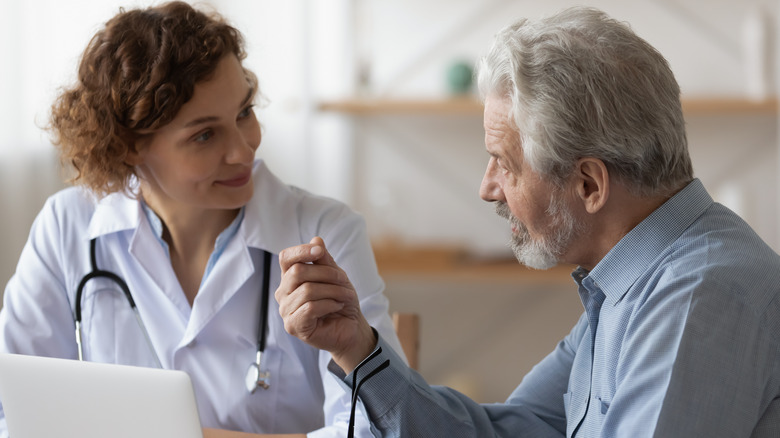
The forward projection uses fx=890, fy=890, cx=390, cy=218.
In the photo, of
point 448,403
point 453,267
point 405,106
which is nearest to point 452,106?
point 405,106

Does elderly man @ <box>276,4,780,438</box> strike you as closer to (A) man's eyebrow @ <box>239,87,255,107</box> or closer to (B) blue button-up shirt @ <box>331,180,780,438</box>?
(B) blue button-up shirt @ <box>331,180,780,438</box>

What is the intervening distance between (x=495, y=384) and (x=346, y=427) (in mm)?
2166

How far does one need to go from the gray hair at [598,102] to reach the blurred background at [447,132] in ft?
6.27

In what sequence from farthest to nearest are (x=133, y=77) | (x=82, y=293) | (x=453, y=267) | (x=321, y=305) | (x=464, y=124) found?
(x=464, y=124)
(x=453, y=267)
(x=82, y=293)
(x=133, y=77)
(x=321, y=305)

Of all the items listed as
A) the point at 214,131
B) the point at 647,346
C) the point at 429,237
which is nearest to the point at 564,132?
the point at 647,346

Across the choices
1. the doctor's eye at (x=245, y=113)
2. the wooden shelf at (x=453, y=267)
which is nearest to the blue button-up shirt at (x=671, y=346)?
the doctor's eye at (x=245, y=113)

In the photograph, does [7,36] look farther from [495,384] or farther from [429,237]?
[495,384]

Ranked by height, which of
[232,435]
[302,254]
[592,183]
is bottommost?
[232,435]

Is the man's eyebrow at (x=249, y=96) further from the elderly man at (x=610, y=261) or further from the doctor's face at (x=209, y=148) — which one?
the elderly man at (x=610, y=261)

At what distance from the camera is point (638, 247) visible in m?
1.14

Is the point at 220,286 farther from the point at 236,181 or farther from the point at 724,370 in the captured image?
the point at 724,370

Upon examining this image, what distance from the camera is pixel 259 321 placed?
1.55 metres

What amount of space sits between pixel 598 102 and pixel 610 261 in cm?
21

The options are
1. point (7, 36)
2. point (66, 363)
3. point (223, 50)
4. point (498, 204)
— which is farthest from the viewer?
point (7, 36)
